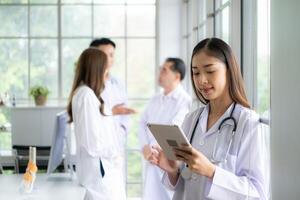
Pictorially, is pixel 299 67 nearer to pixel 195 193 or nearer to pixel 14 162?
pixel 195 193

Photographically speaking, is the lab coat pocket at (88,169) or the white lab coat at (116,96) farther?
the white lab coat at (116,96)

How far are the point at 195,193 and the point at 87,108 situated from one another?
56.4 inches

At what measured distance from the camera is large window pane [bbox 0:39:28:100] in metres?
7.35

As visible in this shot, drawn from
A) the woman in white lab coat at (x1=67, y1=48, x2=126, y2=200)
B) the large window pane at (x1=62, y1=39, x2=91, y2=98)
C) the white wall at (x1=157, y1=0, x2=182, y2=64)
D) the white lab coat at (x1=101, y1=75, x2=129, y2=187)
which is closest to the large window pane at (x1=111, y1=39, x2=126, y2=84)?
the large window pane at (x1=62, y1=39, x2=91, y2=98)

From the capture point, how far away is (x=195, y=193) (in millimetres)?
1995

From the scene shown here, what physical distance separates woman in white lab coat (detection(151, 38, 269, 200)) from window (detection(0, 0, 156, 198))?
5.32m

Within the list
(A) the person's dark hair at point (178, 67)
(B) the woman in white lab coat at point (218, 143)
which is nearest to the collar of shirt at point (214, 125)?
(B) the woman in white lab coat at point (218, 143)

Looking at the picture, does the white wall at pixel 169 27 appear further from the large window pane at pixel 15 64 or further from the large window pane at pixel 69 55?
the large window pane at pixel 15 64

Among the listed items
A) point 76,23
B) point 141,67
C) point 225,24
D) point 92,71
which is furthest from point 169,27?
point 92,71

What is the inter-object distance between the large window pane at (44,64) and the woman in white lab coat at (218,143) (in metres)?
5.46

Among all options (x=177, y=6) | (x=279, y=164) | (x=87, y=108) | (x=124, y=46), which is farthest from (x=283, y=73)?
(x=124, y=46)

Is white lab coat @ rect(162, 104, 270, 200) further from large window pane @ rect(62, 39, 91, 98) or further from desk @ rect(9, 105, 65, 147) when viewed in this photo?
large window pane @ rect(62, 39, 91, 98)

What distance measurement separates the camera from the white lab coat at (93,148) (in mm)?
3283

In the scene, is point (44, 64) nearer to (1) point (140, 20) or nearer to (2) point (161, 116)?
(1) point (140, 20)
